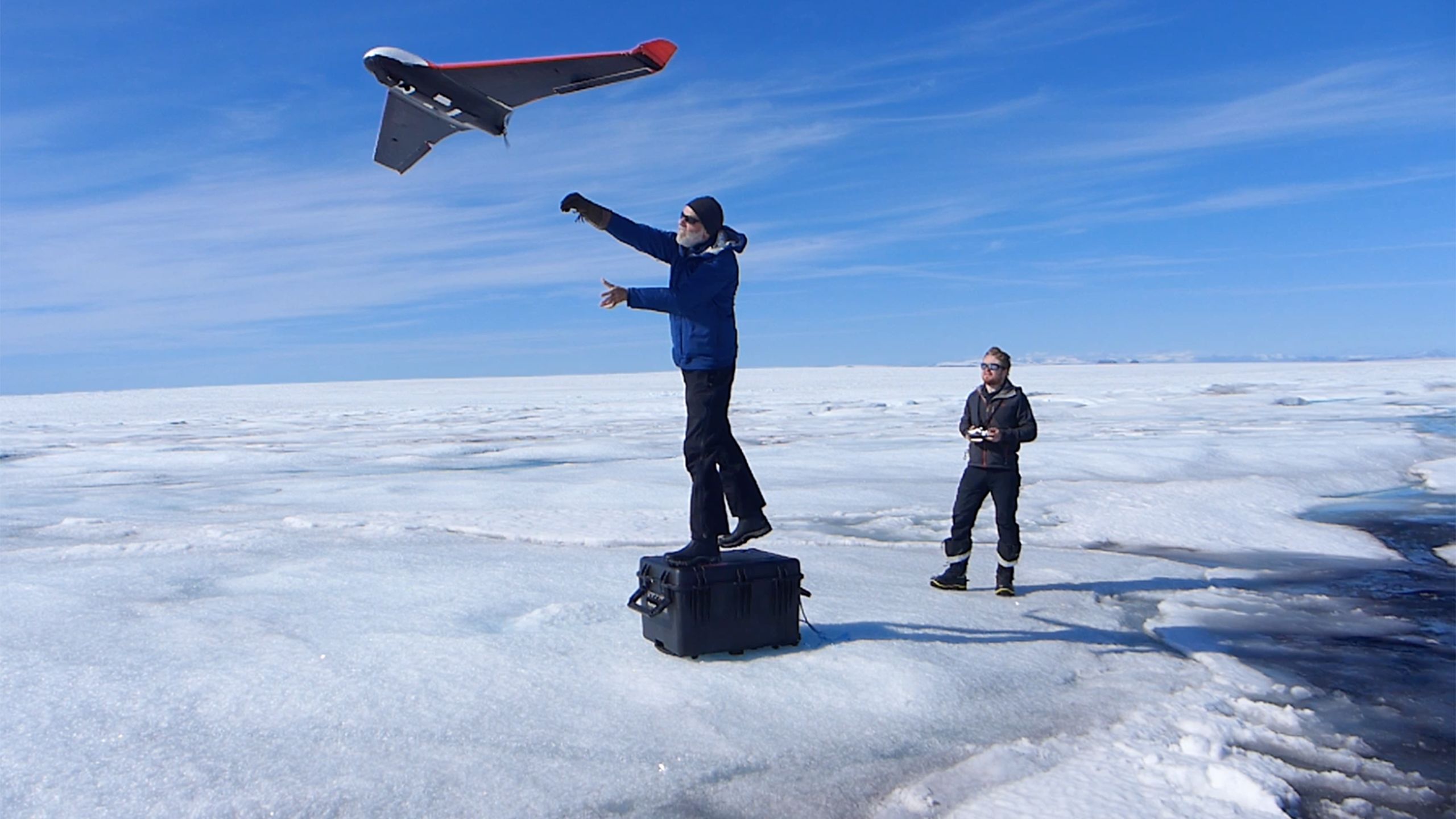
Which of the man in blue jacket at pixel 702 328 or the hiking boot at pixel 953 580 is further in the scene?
the hiking boot at pixel 953 580

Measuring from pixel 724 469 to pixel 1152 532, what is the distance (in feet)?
16.0

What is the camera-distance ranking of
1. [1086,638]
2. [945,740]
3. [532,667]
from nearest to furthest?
1. [945,740]
2. [532,667]
3. [1086,638]

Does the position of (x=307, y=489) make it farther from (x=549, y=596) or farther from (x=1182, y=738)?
(x=1182, y=738)

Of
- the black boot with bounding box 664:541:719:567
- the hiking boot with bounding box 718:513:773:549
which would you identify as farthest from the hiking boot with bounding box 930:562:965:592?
the black boot with bounding box 664:541:719:567

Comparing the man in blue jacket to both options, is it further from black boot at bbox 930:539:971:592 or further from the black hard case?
black boot at bbox 930:539:971:592

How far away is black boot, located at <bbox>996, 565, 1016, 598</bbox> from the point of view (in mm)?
5469

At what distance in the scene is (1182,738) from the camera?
3.30 m

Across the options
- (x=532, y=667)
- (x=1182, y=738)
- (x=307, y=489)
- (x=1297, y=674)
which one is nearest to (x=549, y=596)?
(x=532, y=667)

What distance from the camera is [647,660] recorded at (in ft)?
13.0

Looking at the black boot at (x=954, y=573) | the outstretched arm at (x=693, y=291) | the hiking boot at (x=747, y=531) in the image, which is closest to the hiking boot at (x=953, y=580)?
the black boot at (x=954, y=573)

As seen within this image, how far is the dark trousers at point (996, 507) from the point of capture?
17.9 feet

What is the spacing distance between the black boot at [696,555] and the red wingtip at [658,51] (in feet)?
6.96

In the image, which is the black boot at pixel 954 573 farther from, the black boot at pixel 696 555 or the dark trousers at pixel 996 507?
the black boot at pixel 696 555

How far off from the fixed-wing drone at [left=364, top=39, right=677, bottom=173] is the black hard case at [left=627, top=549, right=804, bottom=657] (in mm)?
2177
